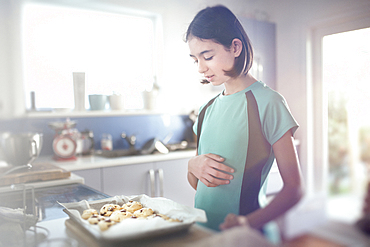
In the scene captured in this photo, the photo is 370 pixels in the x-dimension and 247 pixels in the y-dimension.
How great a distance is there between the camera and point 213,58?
659 millimetres

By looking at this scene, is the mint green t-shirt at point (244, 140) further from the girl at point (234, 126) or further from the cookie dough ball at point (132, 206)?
the cookie dough ball at point (132, 206)

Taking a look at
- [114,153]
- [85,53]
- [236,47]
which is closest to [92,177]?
[114,153]

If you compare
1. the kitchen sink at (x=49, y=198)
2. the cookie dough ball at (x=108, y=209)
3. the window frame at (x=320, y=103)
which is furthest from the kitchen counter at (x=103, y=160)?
the window frame at (x=320, y=103)

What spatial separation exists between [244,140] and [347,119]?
204mm

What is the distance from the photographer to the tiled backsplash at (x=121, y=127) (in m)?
1.67

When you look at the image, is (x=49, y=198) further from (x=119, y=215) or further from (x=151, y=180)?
(x=151, y=180)

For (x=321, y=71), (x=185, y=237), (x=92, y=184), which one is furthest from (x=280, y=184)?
(x=92, y=184)

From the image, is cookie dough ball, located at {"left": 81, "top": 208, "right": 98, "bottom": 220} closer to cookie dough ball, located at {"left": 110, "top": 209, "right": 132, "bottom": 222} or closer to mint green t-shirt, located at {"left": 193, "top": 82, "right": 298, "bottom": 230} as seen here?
cookie dough ball, located at {"left": 110, "top": 209, "right": 132, "bottom": 222}

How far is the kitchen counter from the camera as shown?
4.67 feet

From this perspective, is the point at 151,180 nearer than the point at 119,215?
No

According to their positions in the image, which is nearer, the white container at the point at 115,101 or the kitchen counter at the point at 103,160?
the kitchen counter at the point at 103,160

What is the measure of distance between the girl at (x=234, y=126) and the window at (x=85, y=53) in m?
1.27

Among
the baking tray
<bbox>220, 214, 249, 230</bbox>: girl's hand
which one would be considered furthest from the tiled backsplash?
<bbox>220, 214, 249, 230</bbox>: girl's hand

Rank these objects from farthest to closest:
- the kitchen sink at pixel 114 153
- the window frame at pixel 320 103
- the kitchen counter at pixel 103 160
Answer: the kitchen sink at pixel 114 153, the kitchen counter at pixel 103 160, the window frame at pixel 320 103
